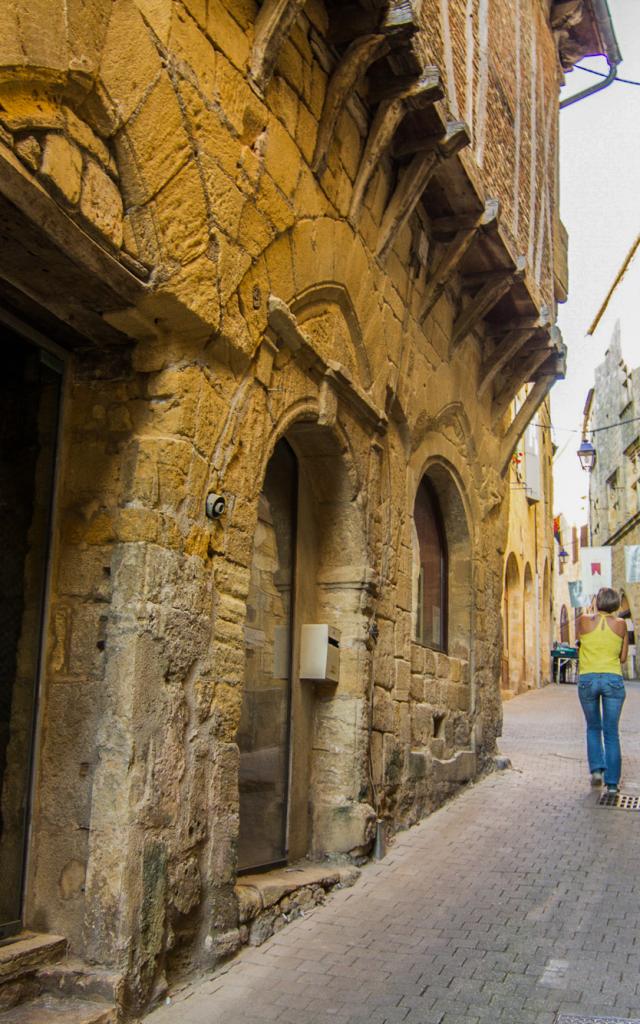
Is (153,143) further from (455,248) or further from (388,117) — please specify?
(455,248)

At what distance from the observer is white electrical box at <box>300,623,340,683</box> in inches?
203

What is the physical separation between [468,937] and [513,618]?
1524 centimetres

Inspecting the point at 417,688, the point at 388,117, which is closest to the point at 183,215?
the point at 388,117

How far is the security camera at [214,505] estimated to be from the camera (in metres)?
3.72

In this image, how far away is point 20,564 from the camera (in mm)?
3463

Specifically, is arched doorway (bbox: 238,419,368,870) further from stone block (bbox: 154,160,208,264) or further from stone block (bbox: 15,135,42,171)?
stone block (bbox: 15,135,42,171)

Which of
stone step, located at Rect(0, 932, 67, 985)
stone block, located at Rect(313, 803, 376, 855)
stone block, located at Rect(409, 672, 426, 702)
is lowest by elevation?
stone step, located at Rect(0, 932, 67, 985)

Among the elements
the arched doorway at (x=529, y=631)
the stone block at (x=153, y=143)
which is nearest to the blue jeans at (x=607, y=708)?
the stone block at (x=153, y=143)

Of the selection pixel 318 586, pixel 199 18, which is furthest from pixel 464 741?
pixel 199 18

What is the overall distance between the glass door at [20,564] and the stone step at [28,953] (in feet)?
0.27

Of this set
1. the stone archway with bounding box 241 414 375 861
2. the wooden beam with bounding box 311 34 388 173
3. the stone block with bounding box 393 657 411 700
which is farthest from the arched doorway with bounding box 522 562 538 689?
the wooden beam with bounding box 311 34 388 173

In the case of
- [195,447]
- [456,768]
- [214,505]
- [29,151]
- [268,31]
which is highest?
[268,31]

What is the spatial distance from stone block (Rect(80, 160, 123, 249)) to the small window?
4.63 m

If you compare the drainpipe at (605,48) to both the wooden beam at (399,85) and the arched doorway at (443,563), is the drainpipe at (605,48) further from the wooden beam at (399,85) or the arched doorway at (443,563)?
the wooden beam at (399,85)
